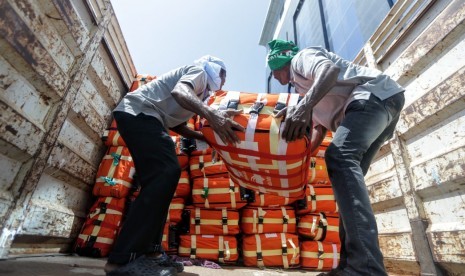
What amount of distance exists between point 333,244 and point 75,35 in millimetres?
3353

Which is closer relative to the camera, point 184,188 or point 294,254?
point 294,254

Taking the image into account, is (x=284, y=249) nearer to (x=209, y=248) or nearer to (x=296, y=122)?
(x=209, y=248)

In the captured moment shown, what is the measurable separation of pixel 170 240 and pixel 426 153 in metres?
2.63

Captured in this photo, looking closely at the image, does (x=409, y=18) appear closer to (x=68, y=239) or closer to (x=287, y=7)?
(x=68, y=239)

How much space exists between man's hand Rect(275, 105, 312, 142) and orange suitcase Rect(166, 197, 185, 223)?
1.92 meters

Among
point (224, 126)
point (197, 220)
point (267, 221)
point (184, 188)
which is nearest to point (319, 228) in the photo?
point (267, 221)

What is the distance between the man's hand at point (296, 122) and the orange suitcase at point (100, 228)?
2174 millimetres

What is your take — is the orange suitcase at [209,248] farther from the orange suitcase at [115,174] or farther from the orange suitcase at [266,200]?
the orange suitcase at [115,174]

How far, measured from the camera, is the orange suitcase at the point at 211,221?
2959 mm

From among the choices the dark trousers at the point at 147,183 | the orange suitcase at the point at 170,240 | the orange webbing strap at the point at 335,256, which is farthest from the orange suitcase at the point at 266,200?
the dark trousers at the point at 147,183

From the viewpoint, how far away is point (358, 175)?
4.50 feet

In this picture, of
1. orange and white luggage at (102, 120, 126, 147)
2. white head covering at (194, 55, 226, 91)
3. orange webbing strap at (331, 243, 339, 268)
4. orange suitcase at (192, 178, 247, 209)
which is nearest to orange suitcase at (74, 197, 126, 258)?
orange and white luggage at (102, 120, 126, 147)

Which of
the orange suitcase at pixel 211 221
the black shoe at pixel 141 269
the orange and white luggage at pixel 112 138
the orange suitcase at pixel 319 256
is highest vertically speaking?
the orange and white luggage at pixel 112 138

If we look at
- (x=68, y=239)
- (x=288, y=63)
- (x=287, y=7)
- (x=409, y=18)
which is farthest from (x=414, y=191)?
(x=287, y=7)
